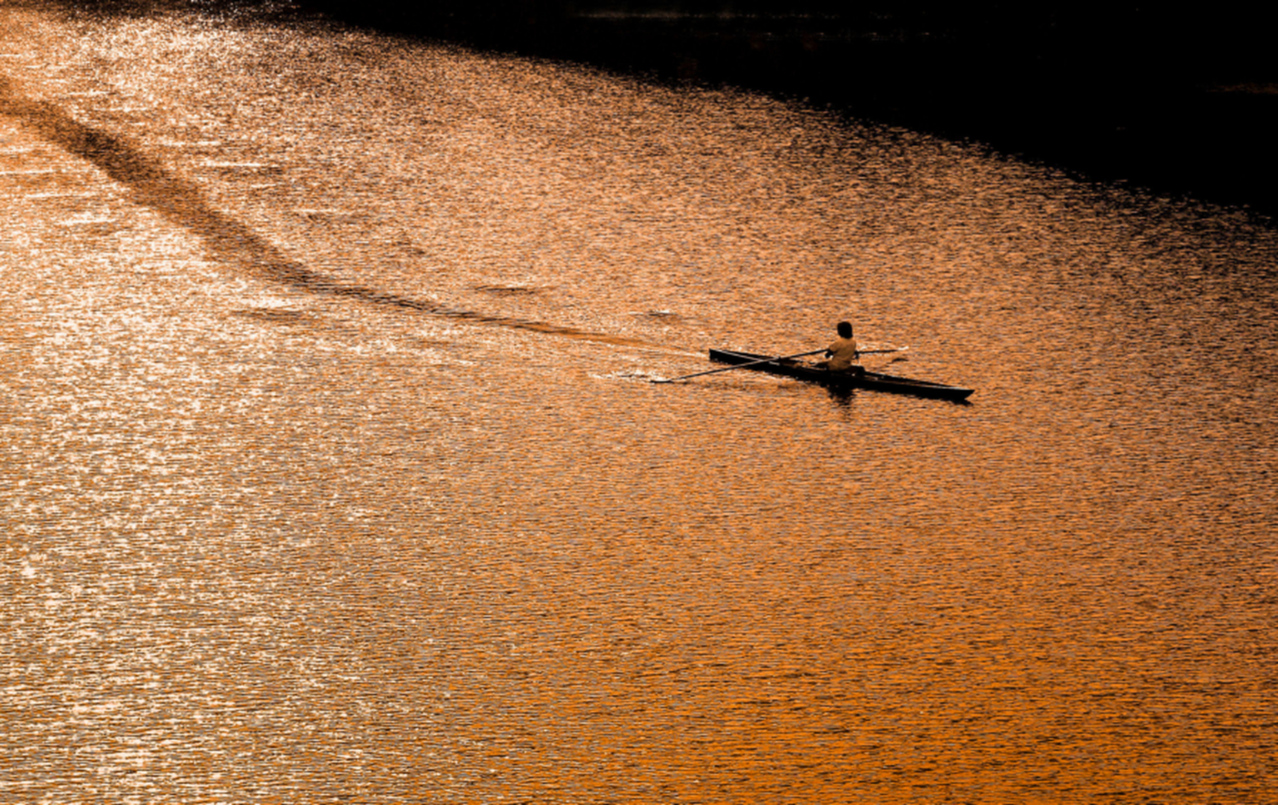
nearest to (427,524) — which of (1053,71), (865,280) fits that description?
(865,280)

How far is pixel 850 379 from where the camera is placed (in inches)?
355

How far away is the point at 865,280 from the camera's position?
37.0ft

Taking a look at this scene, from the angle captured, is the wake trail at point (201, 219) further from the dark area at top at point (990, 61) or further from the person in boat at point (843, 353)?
the dark area at top at point (990, 61)

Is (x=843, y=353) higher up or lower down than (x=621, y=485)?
higher up

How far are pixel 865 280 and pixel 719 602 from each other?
17.6ft

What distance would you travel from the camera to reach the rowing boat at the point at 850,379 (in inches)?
351

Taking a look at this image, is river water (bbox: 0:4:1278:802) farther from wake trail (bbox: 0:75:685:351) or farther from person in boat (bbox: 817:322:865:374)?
person in boat (bbox: 817:322:865:374)

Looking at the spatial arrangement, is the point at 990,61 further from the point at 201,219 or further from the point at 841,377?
the point at 841,377

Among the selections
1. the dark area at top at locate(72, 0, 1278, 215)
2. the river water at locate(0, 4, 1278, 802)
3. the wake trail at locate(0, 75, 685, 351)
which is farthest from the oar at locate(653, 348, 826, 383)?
the dark area at top at locate(72, 0, 1278, 215)

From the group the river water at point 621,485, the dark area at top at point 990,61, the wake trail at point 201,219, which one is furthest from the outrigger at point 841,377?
the dark area at top at point 990,61

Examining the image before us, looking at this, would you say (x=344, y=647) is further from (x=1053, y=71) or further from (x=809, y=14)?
(x=809, y=14)

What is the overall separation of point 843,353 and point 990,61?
41.3ft

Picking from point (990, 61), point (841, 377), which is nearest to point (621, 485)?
point (841, 377)

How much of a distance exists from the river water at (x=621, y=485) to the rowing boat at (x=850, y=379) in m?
0.10
